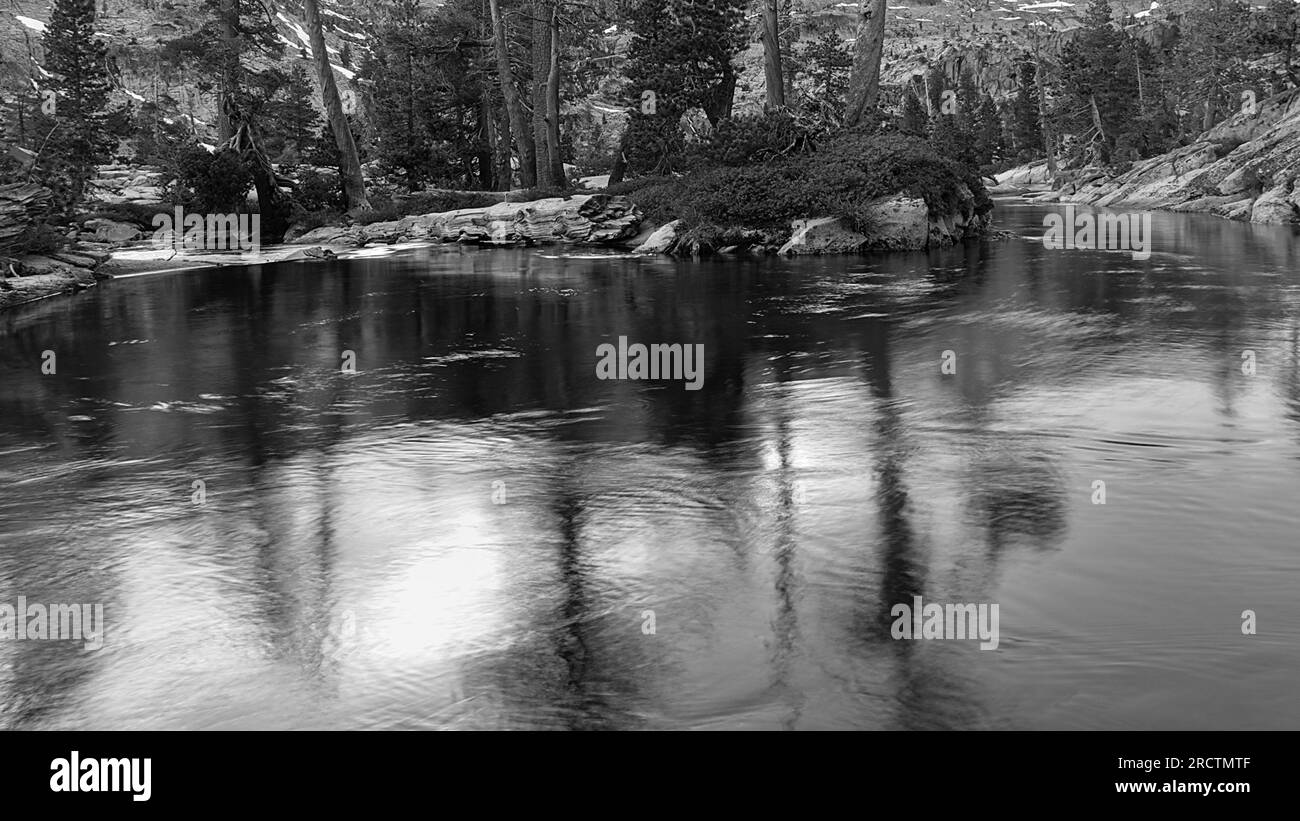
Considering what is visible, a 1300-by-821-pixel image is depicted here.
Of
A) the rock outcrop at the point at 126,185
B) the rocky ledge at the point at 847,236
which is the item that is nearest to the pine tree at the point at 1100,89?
the rocky ledge at the point at 847,236

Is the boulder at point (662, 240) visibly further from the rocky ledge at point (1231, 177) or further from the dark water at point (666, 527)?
the rocky ledge at point (1231, 177)

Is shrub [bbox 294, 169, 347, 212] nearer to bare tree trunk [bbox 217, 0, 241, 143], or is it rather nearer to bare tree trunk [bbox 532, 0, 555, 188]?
bare tree trunk [bbox 217, 0, 241, 143]

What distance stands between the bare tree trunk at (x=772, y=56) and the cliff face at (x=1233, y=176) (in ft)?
56.4

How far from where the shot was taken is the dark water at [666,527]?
517 centimetres

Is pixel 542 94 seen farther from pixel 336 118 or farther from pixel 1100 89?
pixel 1100 89

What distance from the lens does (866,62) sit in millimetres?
34031

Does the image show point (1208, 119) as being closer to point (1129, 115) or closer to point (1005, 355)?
point (1129, 115)

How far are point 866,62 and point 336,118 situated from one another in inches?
727

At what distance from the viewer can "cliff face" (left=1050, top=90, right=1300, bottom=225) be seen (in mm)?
39188

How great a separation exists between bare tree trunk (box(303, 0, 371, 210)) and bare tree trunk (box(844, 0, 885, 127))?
58.1ft

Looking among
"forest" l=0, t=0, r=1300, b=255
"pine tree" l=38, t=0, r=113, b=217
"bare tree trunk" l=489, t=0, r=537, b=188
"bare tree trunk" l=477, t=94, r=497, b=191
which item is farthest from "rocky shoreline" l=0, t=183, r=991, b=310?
"pine tree" l=38, t=0, r=113, b=217

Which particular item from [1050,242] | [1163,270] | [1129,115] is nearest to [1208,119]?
[1129,115]
